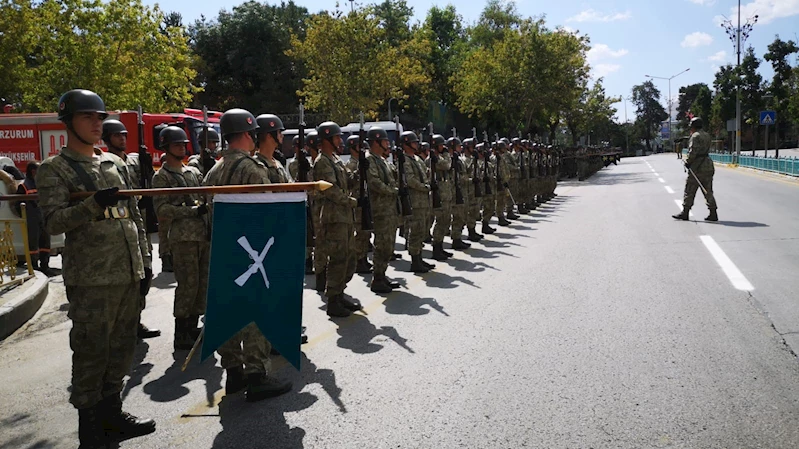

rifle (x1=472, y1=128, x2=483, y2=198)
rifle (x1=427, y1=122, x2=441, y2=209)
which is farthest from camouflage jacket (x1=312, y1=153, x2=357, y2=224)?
rifle (x1=472, y1=128, x2=483, y2=198)

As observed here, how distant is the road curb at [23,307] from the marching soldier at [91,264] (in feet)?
Result: 11.0

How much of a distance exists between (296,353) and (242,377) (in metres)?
0.62

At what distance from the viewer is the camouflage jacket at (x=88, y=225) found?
366 cm

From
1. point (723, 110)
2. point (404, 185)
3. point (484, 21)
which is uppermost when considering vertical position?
point (484, 21)

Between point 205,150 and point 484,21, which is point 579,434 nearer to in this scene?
point 205,150

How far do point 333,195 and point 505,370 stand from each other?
2611mm

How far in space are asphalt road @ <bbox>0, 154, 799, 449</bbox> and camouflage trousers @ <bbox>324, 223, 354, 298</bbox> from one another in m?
0.38

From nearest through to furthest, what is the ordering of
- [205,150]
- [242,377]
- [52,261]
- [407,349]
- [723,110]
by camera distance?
[242,377] → [407,349] → [205,150] → [52,261] → [723,110]

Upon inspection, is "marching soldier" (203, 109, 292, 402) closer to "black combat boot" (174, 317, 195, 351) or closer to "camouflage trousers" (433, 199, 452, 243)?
"black combat boot" (174, 317, 195, 351)

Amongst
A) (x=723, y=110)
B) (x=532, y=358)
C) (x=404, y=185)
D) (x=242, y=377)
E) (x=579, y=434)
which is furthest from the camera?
(x=723, y=110)

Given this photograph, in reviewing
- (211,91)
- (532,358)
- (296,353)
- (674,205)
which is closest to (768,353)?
(532,358)

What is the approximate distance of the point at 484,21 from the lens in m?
59.9

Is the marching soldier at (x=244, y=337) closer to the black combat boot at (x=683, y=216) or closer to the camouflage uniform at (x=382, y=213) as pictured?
the camouflage uniform at (x=382, y=213)

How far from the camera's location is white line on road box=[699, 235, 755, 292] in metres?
7.23
